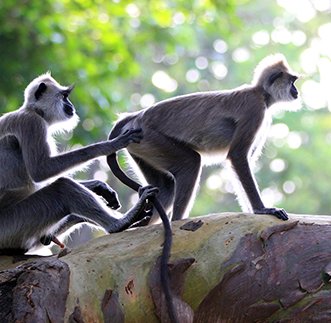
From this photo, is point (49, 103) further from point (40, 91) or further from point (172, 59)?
point (172, 59)

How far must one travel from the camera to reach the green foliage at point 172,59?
9.46m

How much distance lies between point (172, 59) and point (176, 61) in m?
0.13

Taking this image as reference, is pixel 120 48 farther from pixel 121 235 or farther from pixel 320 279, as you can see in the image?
pixel 320 279

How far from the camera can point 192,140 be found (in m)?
5.71

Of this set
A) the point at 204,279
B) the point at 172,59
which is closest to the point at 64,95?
the point at 204,279

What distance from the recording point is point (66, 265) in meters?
4.20

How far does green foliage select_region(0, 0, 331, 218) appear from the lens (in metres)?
9.46

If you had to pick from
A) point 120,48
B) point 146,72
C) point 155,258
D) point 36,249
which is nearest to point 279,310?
point 155,258

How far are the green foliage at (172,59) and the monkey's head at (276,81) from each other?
10.3ft

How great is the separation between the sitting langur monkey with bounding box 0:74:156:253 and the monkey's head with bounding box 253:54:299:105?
132cm

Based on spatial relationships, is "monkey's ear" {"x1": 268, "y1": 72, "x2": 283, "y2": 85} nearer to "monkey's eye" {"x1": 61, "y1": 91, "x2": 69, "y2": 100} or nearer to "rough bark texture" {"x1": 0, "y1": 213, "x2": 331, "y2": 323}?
"monkey's eye" {"x1": 61, "y1": 91, "x2": 69, "y2": 100}

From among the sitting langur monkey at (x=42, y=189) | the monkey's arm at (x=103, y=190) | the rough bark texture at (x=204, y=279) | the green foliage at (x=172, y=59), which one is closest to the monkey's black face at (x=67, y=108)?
the sitting langur monkey at (x=42, y=189)

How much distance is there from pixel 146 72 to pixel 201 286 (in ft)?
66.4

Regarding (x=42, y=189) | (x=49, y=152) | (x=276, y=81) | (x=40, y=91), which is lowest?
(x=276, y=81)
